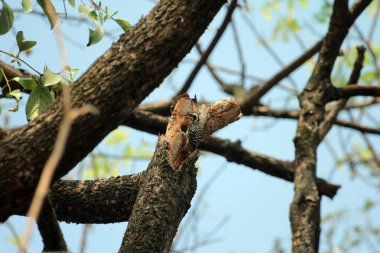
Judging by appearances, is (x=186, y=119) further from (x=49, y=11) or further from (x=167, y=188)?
(x=49, y=11)

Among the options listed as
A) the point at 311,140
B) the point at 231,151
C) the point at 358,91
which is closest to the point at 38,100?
the point at 311,140

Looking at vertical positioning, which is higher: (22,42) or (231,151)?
(231,151)

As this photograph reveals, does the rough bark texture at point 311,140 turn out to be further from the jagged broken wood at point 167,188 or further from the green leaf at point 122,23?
the green leaf at point 122,23

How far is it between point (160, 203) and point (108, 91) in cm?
73

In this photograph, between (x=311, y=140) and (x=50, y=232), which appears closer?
(x=50, y=232)

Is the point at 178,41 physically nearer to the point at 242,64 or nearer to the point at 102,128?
the point at 102,128

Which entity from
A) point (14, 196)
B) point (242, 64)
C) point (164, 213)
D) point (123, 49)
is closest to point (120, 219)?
point (164, 213)

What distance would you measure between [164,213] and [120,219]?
0.44 m

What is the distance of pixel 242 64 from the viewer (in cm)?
608

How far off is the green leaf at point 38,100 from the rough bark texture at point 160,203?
523 millimetres

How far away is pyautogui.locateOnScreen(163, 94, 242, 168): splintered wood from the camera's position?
2.88 meters

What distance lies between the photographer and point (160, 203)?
2734 millimetres

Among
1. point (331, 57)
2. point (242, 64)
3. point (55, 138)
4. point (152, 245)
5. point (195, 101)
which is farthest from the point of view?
point (242, 64)

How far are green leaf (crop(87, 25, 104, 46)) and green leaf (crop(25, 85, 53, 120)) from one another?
0.33 meters
